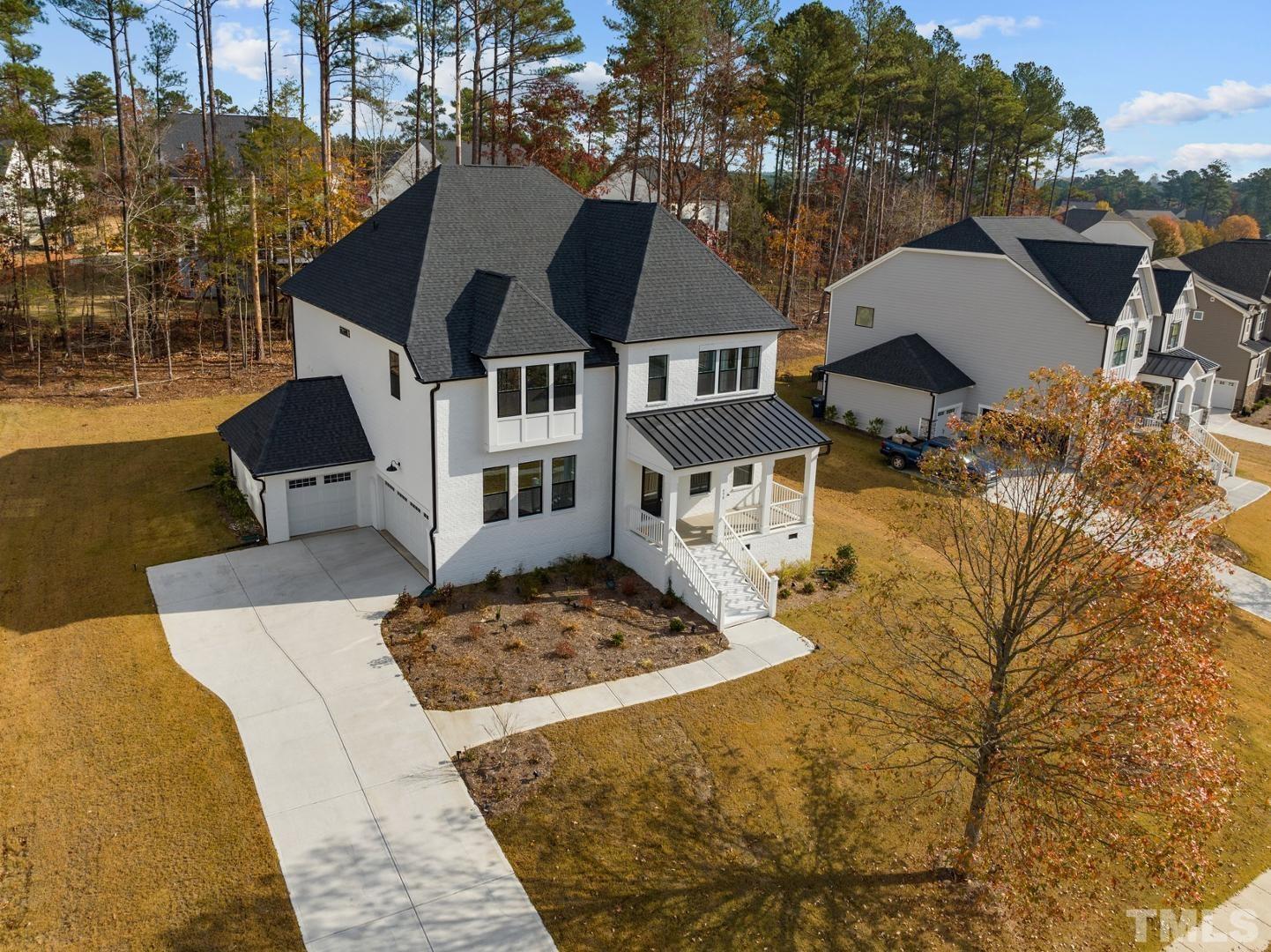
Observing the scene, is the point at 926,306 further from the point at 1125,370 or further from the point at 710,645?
the point at 710,645

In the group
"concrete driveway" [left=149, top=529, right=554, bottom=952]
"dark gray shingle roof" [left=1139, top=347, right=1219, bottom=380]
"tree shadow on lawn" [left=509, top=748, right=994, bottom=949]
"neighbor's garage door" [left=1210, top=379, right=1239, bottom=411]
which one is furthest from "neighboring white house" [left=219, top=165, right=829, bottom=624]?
"neighbor's garage door" [left=1210, top=379, right=1239, bottom=411]

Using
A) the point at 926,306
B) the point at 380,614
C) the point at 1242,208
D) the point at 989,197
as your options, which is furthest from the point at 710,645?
the point at 1242,208

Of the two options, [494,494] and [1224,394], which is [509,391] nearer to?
[494,494]

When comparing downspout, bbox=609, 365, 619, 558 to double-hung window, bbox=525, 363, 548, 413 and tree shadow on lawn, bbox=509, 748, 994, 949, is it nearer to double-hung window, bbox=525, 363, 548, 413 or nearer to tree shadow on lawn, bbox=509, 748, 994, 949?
double-hung window, bbox=525, 363, 548, 413

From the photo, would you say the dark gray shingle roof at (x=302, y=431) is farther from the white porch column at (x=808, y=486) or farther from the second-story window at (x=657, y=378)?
the white porch column at (x=808, y=486)

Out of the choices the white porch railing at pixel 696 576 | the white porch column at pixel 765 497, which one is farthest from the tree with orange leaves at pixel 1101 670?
the white porch column at pixel 765 497

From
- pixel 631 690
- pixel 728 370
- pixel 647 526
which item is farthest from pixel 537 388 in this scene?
pixel 631 690
